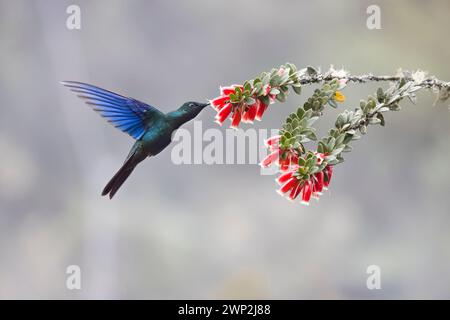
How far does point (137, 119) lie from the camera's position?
1381mm

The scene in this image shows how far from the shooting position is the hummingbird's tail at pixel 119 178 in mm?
1210

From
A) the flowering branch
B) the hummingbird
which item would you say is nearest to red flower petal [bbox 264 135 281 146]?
the flowering branch

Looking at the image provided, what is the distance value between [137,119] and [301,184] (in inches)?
18.9

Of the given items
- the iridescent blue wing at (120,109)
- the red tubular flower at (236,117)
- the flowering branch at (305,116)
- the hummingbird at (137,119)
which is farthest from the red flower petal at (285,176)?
the iridescent blue wing at (120,109)

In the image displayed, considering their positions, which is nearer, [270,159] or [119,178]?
[270,159]

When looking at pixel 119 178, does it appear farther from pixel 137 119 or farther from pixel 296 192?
pixel 296 192

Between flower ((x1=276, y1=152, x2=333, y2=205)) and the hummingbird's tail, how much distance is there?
312mm

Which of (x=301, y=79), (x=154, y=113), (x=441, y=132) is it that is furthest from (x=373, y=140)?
(x=301, y=79)

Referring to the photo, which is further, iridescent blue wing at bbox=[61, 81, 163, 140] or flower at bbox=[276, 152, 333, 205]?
iridescent blue wing at bbox=[61, 81, 163, 140]

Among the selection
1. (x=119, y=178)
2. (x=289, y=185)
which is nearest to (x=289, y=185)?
(x=289, y=185)

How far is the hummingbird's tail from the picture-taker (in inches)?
47.6

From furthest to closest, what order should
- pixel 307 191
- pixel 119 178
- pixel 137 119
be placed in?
pixel 137 119, pixel 119 178, pixel 307 191

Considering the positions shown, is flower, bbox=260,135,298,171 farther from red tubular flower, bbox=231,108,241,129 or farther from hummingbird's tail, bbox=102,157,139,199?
hummingbird's tail, bbox=102,157,139,199

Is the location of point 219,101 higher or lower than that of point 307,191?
higher
